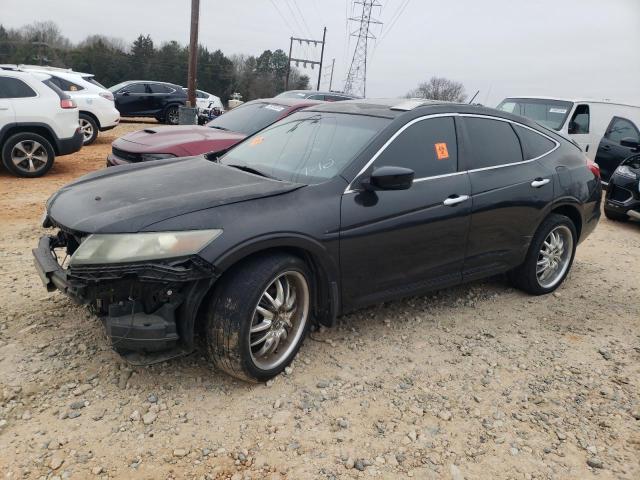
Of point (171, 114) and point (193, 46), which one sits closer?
point (193, 46)

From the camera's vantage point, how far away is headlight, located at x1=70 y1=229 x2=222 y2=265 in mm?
2570

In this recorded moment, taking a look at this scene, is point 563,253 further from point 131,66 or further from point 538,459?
point 131,66

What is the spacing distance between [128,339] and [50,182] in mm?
6713

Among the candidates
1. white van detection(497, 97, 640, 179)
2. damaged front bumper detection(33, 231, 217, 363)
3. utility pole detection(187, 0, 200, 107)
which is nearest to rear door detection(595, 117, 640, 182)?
white van detection(497, 97, 640, 179)

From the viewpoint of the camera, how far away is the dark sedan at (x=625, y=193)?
25.9ft

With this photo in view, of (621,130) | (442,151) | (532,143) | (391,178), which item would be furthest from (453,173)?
(621,130)

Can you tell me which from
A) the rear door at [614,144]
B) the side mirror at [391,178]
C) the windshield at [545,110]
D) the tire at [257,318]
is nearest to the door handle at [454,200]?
the side mirror at [391,178]

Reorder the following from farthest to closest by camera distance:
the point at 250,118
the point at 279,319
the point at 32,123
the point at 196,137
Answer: the point at 32,123 < the point at 250,118 < the point at 196,137 < the point at 279,319

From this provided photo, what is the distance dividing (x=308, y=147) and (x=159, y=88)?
56.2 feet

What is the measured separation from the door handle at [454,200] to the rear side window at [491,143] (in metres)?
0.29

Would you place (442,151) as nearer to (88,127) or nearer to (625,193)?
(625,193)

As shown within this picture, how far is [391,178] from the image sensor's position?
318 cm

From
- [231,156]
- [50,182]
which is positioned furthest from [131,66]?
[231,156]

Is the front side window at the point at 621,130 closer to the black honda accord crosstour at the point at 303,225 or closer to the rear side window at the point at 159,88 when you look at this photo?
the black honda accord crosstour at the point at 303,225
